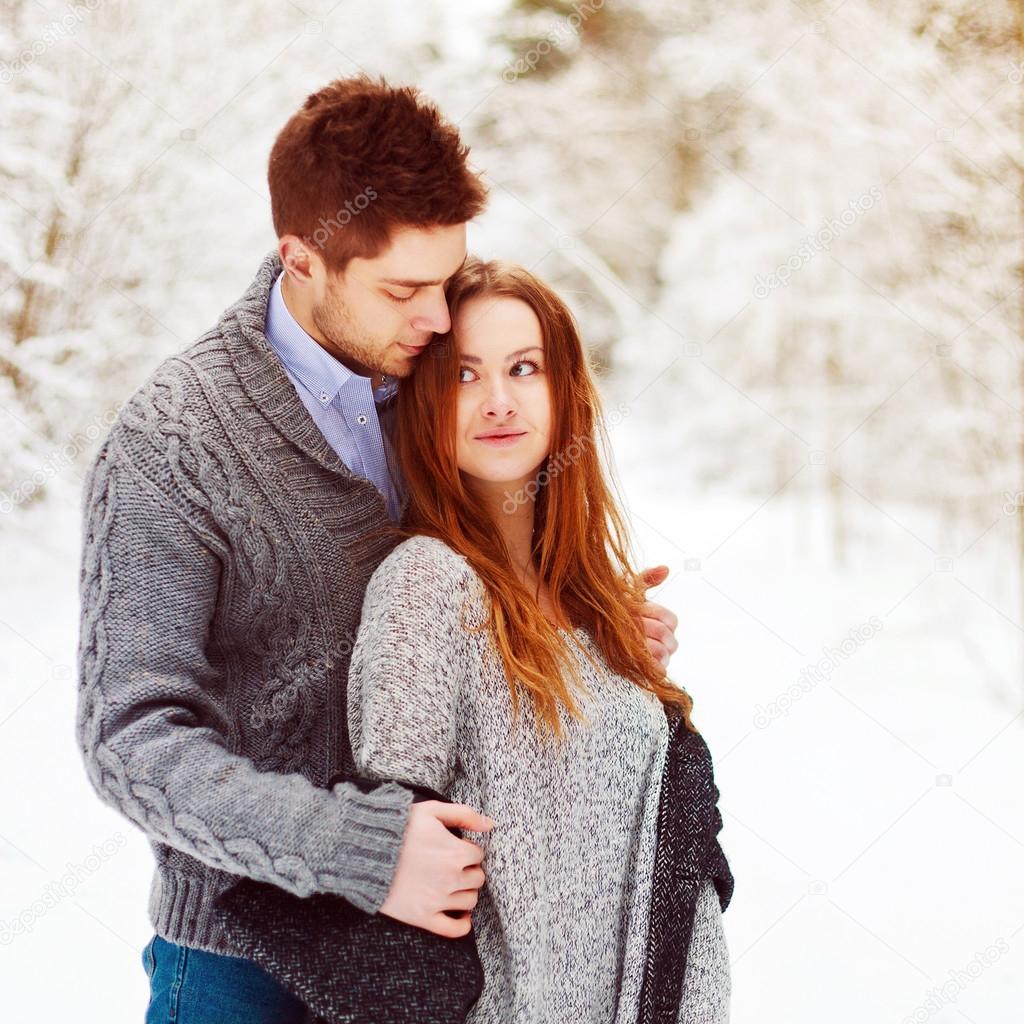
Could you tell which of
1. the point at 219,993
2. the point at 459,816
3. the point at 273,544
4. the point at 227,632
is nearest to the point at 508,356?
the point at 273,544

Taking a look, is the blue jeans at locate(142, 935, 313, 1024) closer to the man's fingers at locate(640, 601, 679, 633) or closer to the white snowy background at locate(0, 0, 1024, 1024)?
the man's fingers at locate(640, 601, 679, 633)

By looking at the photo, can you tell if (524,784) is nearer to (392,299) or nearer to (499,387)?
(499,387)

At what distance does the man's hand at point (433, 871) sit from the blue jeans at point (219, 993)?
0.37 m

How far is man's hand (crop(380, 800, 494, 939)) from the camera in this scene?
115cm

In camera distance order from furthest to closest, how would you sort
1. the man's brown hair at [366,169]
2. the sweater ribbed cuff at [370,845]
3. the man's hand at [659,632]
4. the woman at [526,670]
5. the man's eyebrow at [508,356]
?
the man's hand at [659,632], the man's eyebrow at [508,356], the man's brown hair at [366,169], the woman at [526,670], the sweater ribbed cuff at [370,845]

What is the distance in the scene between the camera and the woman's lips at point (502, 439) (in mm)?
1489

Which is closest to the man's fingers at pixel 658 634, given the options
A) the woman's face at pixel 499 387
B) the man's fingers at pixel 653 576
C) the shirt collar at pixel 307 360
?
the man's fingers at pixel 653 576

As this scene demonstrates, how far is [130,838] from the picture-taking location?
2.96 meters

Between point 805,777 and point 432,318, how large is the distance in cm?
→ 232

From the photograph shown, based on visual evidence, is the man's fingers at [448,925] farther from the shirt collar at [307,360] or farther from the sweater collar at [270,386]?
the shirt collar at [307,360]

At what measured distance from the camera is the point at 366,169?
54.5 inches

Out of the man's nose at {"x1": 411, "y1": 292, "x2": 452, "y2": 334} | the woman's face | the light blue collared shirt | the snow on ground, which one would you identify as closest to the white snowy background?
the snow on ground

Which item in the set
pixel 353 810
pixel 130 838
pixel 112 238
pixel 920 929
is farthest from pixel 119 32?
pixel 920 929

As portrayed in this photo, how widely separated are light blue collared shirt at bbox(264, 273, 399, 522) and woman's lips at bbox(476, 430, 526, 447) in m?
0.15
